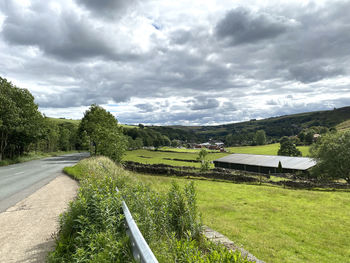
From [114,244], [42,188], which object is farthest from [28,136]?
[114,244]

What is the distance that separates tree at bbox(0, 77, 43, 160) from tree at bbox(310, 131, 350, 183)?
2249 inches

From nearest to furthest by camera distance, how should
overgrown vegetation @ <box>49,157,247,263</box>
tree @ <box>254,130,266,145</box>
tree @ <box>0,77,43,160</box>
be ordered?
overgrown vegetation @ <box>49,157,247,263</box>, tree @ <box>0,77,43,160</box>, tree @ <box>254,130,266,145</box>

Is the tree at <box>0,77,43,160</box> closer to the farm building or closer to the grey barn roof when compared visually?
the farm building

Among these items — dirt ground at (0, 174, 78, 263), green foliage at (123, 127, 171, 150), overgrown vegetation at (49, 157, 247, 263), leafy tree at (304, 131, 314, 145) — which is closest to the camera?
overgrown vegetation at (49, 157, 247, 263)

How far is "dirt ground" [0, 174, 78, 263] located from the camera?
5484mm

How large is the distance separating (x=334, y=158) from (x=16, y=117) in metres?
58.7

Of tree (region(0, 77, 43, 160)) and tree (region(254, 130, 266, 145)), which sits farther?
tree (region(254, 130, 266, 145))

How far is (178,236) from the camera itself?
618 cm

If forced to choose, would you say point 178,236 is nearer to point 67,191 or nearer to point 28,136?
point 67,191

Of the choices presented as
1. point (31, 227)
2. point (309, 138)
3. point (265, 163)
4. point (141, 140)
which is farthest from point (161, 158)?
point (309, 138)

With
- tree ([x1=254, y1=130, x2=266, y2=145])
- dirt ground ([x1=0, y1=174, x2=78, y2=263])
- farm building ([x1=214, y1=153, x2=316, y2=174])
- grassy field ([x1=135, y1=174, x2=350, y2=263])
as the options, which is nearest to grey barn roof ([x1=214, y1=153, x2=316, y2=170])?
farm building ([x1=214, y1=153, x2=316, y2=174])

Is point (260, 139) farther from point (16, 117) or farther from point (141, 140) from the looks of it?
point (16, 117)

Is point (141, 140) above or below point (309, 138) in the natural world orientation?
above

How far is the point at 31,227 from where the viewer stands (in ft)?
23.9
